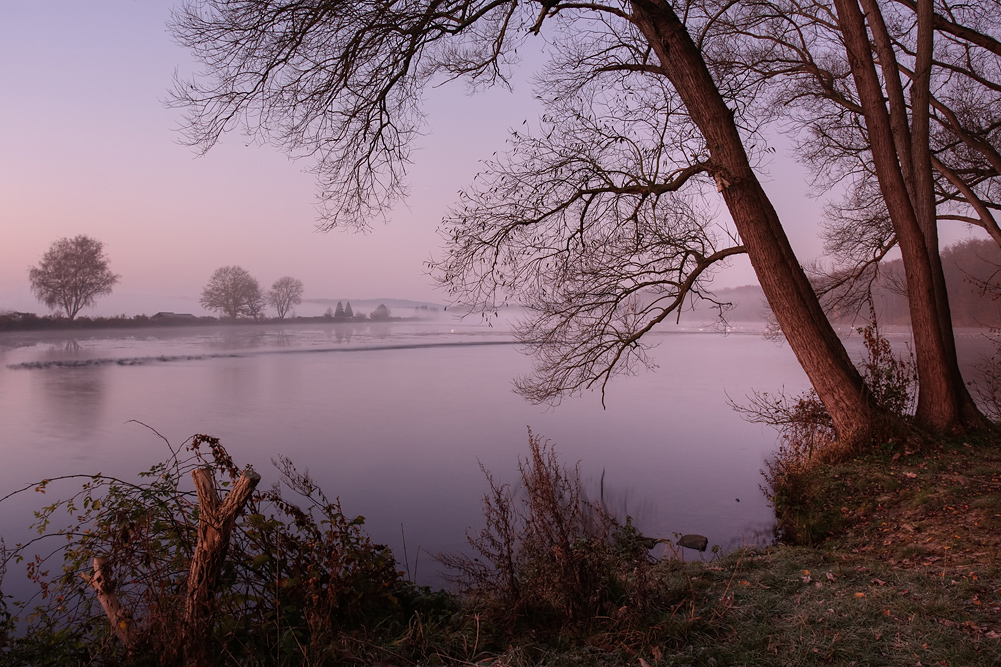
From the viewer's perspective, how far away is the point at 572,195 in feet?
22.3

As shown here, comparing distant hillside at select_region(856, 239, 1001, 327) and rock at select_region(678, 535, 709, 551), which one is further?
distant hillside at select_region(856, 239, 1001, 327)

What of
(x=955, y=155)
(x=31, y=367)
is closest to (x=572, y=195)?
(x=955, y=155)

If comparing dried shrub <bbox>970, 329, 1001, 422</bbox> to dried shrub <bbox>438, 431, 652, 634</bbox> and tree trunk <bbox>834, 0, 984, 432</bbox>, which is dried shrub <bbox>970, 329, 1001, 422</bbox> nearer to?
tree trunk <bbox>834, 0, 984, 432</bbox>

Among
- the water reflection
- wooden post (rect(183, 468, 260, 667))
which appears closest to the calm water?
the water reflection

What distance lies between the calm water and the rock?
6.4 inches

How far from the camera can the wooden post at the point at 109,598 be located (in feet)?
9.75

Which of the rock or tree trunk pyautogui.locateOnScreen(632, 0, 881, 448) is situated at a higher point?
tree trunk pyautogui.locateOnScreen(632, 0, 881, 448)

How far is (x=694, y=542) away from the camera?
6.29m

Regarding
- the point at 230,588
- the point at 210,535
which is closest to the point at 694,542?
the point at 230,588

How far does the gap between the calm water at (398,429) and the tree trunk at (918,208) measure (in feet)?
7.99

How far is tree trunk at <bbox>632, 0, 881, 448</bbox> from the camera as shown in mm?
6320

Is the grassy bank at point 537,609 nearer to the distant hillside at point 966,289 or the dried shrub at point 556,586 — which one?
the dried shrub at point 556,586

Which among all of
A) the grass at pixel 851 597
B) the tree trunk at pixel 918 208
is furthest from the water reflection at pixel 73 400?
the tree trunk at pixel 918 208

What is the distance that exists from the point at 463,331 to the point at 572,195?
122 ft
